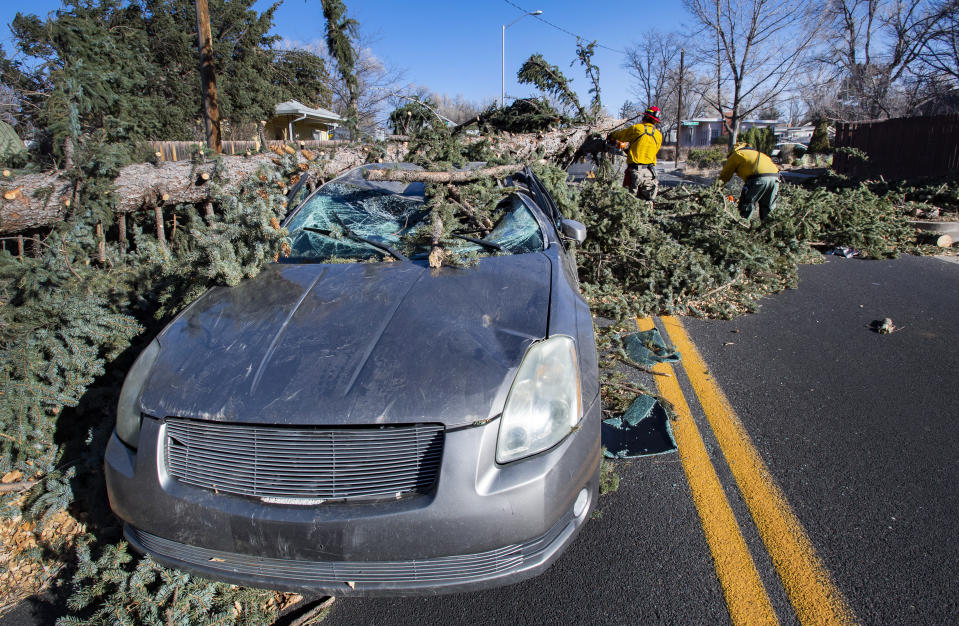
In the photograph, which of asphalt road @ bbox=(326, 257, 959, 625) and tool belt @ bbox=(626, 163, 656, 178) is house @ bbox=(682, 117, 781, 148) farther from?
asphalt road @ bbox=(326, 257, 959, 625)

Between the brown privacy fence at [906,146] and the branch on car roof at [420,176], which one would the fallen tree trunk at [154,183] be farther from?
the brown privacy fence at [906,146]

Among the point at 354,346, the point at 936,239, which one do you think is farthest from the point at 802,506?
the point at 936,239

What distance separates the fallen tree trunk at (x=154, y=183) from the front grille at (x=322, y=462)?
2.64m

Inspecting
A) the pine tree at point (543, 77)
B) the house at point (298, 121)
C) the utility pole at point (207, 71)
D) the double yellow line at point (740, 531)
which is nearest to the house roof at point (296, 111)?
the house at point (298, 121)

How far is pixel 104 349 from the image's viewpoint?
307cm

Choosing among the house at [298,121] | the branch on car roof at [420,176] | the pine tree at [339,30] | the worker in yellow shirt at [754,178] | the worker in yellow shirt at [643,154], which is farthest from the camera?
the house at [298,121]

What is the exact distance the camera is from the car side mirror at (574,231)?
3.22 meters

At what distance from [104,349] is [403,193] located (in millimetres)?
2054

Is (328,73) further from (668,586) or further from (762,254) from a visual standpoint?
(668,586)

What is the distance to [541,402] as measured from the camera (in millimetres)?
1897

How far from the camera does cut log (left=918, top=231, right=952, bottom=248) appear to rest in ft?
25.6

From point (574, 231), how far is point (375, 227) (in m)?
1.26

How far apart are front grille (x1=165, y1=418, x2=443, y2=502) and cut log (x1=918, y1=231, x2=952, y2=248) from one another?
9334 mm

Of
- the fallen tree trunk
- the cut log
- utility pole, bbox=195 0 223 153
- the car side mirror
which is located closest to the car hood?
the car side mirror
